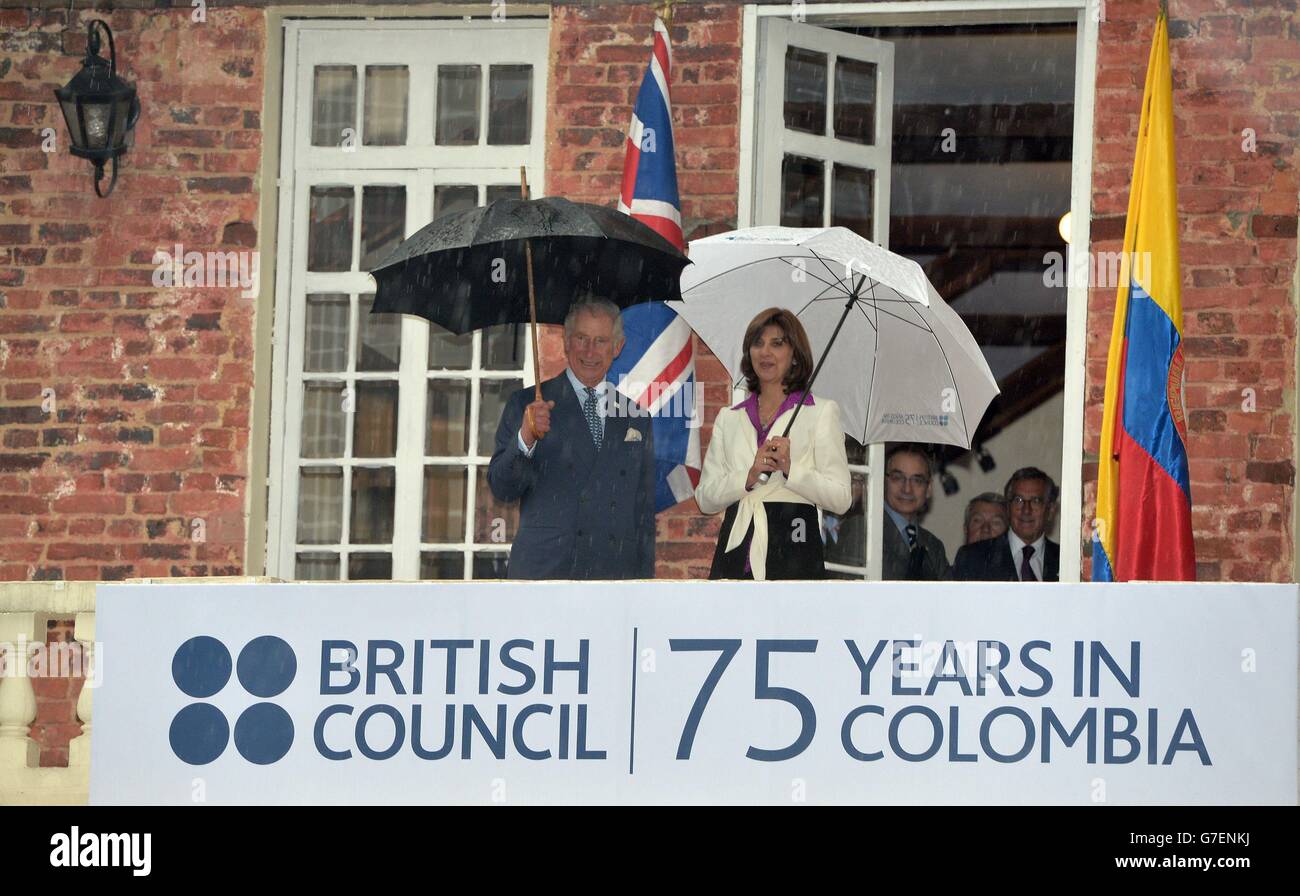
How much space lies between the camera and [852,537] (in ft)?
28.6

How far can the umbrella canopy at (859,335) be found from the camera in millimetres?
7355

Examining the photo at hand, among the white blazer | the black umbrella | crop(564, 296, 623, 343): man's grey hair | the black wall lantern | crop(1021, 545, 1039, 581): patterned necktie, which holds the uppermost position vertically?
the black wall lantern

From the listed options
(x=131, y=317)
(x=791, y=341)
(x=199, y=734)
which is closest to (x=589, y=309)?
(x=791, y=341)

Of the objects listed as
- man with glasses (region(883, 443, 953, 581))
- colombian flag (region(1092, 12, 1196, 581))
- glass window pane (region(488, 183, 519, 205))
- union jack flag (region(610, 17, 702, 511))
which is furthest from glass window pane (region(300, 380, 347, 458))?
colombian flag (region(1092, 12, 1196, 581))

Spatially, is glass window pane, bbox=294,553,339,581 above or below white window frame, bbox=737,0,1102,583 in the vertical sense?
below

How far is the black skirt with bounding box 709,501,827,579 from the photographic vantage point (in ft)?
21.9

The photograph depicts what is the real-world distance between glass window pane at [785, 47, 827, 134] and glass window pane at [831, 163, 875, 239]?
0.21m

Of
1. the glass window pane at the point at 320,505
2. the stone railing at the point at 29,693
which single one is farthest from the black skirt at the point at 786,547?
the glass window pane at the point at 320,505

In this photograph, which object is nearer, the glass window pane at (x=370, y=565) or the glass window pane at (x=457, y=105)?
the glass window pane at (x=370, y=565)

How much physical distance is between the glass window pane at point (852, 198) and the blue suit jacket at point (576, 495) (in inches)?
85.8

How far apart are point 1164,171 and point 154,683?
411 cm

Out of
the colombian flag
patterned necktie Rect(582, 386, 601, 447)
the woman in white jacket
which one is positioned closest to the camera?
the woman in white jacket

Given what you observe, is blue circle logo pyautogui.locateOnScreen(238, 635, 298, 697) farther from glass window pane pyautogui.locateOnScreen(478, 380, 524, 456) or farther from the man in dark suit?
the man in dark suit

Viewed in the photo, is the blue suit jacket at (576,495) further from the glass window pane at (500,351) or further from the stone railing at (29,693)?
the glass window pane at (500,351)
